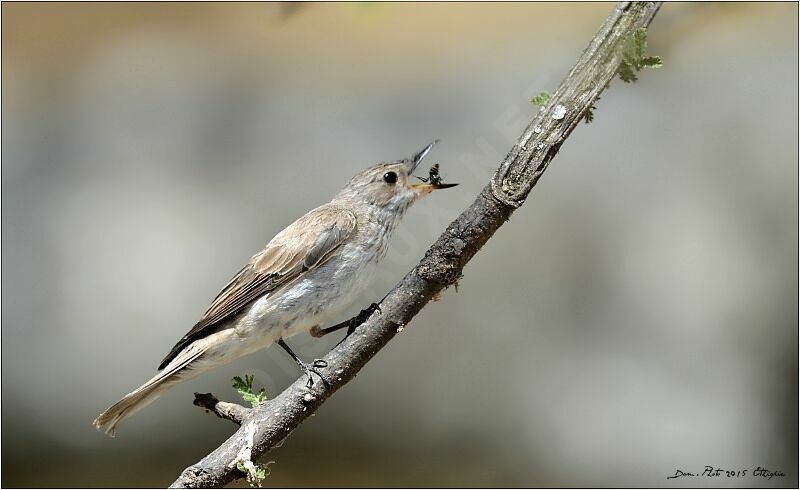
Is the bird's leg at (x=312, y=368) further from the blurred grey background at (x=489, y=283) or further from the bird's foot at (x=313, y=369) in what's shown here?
the blurred grey background at (x=489, y=283)

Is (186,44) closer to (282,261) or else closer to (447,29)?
(447,29)

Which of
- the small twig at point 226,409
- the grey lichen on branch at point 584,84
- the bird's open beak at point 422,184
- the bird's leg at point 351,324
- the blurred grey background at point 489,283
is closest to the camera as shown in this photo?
the grey lichen on branch at point 584,84

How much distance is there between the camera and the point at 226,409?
269cm

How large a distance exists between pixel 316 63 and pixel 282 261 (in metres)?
4.32

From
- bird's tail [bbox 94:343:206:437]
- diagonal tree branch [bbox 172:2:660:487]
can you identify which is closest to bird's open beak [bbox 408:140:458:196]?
diagonal tree branch [bbox 172:2:660:487]

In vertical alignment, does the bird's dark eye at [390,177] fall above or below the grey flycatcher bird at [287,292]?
above

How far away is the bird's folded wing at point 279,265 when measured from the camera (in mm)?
3193

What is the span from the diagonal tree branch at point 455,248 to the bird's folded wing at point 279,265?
541 millimetres

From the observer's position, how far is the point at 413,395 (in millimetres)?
5691

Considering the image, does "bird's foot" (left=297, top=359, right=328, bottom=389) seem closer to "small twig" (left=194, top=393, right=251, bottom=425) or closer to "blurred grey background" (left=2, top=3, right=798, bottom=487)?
"small twig" (left=194, top=393, right=251, bottom=425)

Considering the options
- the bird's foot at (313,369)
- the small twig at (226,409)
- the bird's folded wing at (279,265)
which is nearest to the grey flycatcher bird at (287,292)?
the bird's folded wing at (279,265)

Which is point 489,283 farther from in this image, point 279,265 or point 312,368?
point 312,368

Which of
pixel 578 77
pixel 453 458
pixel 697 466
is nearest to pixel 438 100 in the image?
pixel 453 458

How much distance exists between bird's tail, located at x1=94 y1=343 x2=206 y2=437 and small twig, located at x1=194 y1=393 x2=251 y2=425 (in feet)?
0.90
